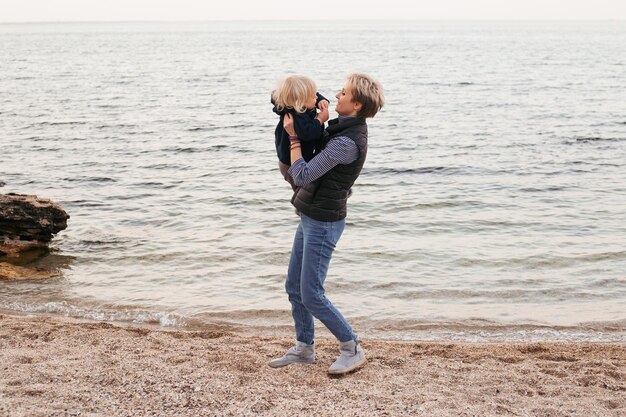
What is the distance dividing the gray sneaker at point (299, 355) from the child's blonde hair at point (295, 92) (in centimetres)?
212

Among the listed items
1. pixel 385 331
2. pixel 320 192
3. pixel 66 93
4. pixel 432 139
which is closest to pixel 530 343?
pixel 385 331

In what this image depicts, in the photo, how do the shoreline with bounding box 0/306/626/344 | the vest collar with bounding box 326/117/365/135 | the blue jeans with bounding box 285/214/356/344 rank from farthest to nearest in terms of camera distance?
the shoreline with bounding box 0/306/626/344, the blue jeans with bounding box 285/214/356/344, the vest collar with bounding box 326/117/365/135

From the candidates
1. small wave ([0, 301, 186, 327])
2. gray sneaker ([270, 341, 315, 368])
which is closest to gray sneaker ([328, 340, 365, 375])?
gray sneaker ([270, 341, 315, 368])

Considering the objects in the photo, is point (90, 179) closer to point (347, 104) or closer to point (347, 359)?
point (347, 359)

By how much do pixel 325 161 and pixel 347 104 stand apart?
436 millimetres

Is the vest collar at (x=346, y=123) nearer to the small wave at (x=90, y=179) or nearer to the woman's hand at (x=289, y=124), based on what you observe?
the woman's hand at (x=289, y=124)

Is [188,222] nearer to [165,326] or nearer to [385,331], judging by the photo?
[165,326]

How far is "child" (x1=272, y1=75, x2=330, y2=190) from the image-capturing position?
485 centimetres

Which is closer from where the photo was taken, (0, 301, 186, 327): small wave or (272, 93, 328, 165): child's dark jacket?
(272, 93, 328, 165): child's dark jacket

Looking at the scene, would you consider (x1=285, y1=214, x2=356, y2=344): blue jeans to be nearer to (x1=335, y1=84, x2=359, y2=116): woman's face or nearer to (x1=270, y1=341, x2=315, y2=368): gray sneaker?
(x1=270, y1=341, x2=315, y2=368): gray sneaker

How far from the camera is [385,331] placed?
8.15 m

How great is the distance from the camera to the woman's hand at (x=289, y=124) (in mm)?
A: 4948

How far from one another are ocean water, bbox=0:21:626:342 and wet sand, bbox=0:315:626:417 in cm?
143

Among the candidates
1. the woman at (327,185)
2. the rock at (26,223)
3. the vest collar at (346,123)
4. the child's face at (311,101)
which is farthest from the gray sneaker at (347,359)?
the rock at (26,223)
